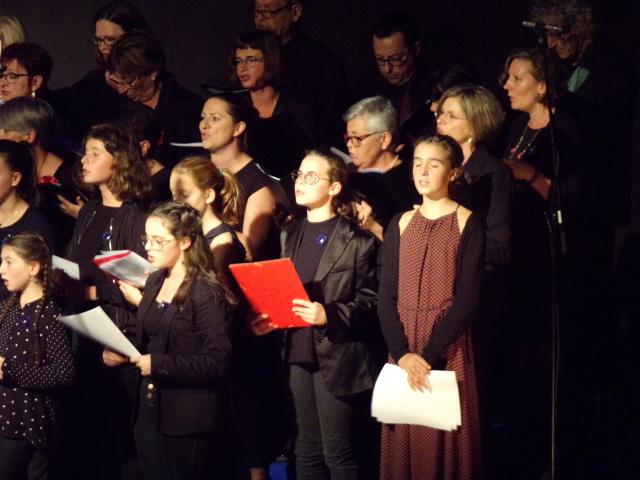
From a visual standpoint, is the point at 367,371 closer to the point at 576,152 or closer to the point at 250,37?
the point at 576,152

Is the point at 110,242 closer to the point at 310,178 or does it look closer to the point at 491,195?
the point at 310,178

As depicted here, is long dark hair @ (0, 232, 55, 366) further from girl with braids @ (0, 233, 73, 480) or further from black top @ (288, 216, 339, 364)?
black top @ (288, 216, 339, 364)

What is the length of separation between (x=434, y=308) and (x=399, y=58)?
5.93 ft

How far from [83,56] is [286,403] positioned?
118 inches

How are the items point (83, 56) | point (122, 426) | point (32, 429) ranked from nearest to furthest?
point (32, 429) → point (122, 426) → point (83, 56)

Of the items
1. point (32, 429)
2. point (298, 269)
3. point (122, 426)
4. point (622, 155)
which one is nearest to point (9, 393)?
point (32, 429)

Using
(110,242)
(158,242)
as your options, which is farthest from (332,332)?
(110,242)

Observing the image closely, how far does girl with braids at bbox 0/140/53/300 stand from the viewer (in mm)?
4535

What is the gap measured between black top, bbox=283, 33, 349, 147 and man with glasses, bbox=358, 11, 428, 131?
0.25 metres

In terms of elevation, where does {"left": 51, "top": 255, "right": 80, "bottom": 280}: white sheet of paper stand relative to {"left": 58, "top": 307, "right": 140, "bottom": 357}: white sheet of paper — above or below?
above

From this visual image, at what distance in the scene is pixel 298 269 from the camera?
419 cm

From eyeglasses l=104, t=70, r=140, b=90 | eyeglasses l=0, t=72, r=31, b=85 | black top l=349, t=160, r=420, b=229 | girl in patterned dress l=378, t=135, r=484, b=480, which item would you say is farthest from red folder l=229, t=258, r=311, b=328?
eyeglasses l=0, t=72, r=31, b=85

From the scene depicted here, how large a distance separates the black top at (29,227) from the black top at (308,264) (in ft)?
3.55

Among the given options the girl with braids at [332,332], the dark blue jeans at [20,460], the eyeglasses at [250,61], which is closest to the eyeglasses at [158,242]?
the girl with braids at [332,332]
